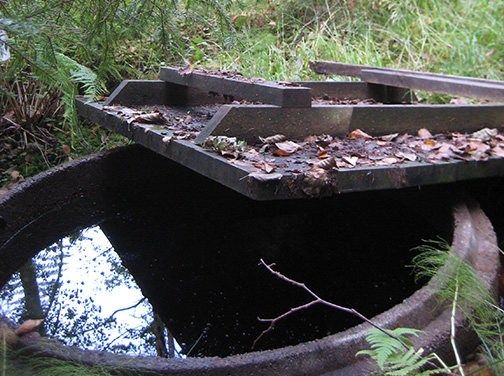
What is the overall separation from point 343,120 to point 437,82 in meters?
1.20

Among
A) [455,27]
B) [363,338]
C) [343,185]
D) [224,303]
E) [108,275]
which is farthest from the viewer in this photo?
[455,27]

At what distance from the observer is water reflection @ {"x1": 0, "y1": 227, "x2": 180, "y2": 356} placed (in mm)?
1803

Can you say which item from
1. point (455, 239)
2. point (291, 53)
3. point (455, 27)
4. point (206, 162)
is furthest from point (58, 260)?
point (455, 27)

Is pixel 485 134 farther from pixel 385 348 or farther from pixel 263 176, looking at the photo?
pixel 385 348

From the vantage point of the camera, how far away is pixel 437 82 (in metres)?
3.00

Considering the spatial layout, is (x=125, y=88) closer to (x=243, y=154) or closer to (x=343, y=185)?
(x=243, y=154)

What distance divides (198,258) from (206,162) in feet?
2.76

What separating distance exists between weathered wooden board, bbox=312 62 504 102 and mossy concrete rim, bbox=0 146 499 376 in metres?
0.88

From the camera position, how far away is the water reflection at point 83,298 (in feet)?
5.91

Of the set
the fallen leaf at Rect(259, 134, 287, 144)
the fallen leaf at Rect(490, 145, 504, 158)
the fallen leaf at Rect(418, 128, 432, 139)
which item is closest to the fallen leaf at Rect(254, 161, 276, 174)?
the fallen leaf at Rect(259, 134, 287, 144)

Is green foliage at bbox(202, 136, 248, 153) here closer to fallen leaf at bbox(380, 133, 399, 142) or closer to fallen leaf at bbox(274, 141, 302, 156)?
fallen leaf at bbox(274, 141, 302, 156)

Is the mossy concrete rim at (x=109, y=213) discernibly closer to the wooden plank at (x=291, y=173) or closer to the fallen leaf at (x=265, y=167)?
the wooden plank at (x=291, y=173)

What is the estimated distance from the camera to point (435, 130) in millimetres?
2336

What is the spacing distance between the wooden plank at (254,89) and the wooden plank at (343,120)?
0.04m
